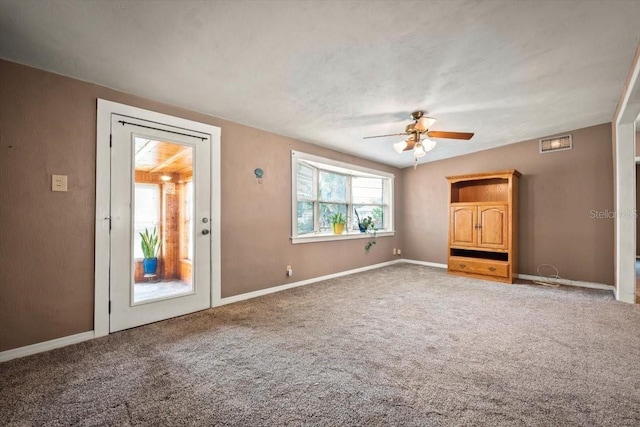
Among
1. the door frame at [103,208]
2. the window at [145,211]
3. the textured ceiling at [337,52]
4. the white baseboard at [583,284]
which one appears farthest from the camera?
the white baseboard at [583,284]

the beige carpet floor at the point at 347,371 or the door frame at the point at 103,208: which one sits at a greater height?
the door frame at the point at 103,208

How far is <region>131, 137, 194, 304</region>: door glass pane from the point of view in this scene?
275 centimetres

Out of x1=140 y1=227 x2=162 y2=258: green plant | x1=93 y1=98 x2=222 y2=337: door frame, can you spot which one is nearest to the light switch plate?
x1=93 y1=98 x2=222 y2=337: door frame

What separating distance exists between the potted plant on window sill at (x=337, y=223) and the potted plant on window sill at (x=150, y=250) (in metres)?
2.80

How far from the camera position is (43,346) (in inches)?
87.7

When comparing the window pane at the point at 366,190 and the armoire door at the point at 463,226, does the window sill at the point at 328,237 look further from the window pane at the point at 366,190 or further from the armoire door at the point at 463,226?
the armoire door at the point at 463,226

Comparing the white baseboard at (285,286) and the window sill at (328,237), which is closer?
the white baseboard at (285,286)

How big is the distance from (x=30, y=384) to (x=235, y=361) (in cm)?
126

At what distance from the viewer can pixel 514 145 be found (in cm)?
496

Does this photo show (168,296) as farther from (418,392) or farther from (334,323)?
(418,392)

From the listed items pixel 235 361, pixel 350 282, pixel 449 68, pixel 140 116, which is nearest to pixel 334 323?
pixel 235 361

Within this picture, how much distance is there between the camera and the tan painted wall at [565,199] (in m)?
4.18

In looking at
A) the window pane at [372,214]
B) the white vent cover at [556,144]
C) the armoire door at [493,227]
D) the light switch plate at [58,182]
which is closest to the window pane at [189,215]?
the light switch plate at [58,182]

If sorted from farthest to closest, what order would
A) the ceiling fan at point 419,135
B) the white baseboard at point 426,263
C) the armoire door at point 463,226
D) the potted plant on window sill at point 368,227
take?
the white baseboard at point 426,263 → the potted plant on window sill at point 368,227 → the armoire door at point 463,226 → the ceiling fan at point 419,135
